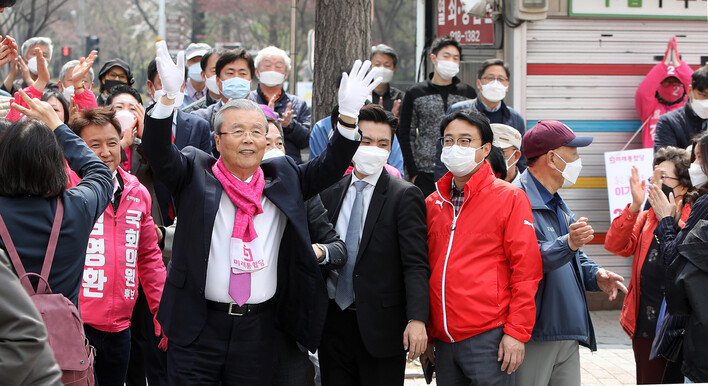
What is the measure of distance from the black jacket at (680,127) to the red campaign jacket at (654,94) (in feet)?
2.87

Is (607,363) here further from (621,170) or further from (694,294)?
(694,294)

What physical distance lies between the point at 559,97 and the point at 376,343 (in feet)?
17.9

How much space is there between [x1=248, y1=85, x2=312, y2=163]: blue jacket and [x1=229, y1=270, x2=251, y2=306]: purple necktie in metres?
3.09

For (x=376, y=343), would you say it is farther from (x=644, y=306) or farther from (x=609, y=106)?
(x=609, y=106)

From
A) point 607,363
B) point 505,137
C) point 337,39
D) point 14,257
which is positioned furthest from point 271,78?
point 14,257

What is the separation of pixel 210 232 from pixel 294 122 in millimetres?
3306

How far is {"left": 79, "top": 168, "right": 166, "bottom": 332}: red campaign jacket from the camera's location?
4.30 metres

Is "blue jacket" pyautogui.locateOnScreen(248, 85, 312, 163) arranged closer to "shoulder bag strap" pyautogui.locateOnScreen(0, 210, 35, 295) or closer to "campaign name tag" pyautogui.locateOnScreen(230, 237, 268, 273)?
"campaign name tag" pyautogui.locateOnScreen(230, 237, 268, 273)

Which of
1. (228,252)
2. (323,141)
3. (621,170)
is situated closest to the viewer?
(228,252)

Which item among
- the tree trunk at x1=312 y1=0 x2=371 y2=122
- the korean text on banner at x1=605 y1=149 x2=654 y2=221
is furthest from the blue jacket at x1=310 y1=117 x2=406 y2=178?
the korean text on banner at x1=605 y1=149 x2=654 y2=221

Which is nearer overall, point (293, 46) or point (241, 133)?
point (241, 133)

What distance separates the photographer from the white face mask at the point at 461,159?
424 centimetres

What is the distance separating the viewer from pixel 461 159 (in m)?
4.24

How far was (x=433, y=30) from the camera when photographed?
9.95 meters
